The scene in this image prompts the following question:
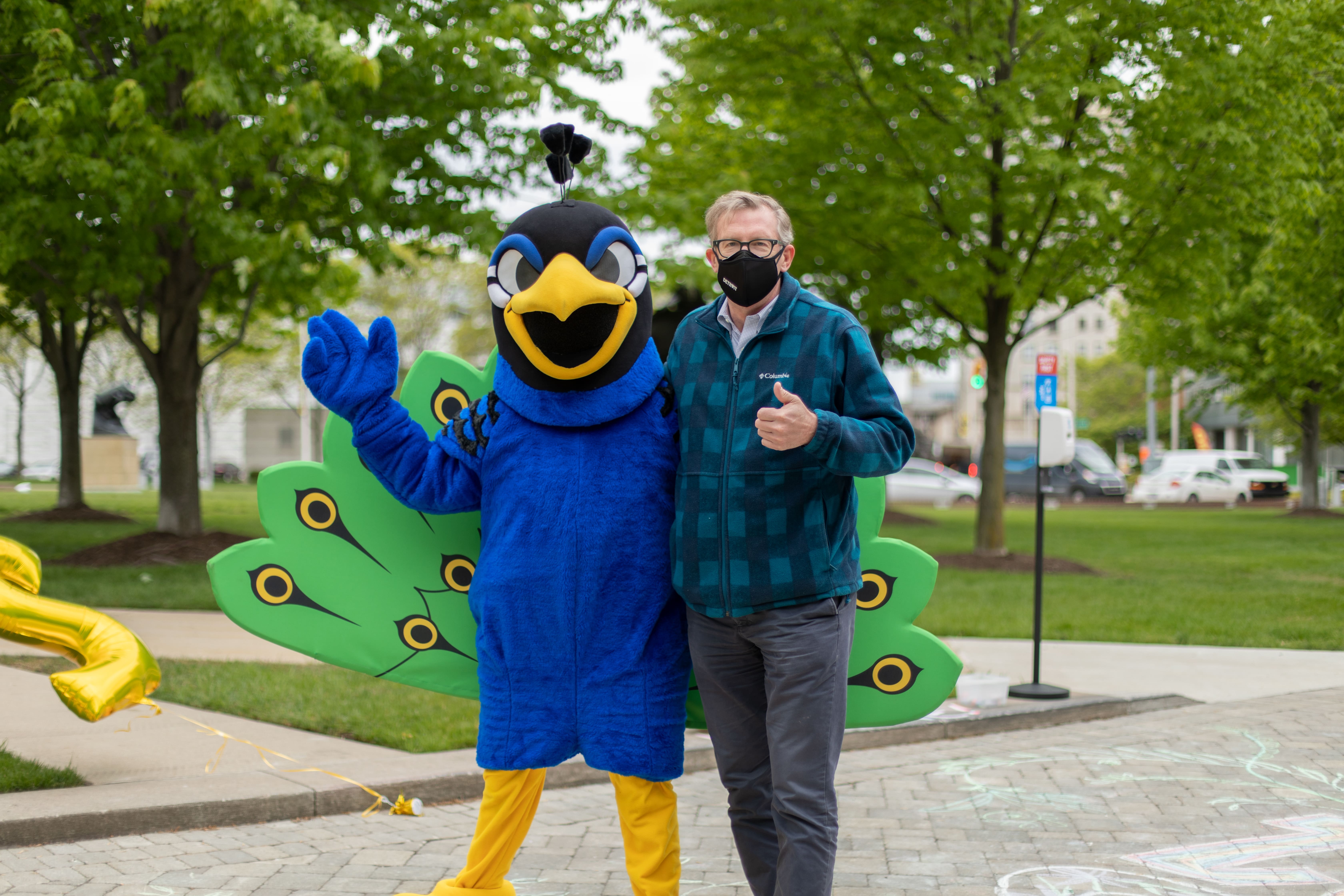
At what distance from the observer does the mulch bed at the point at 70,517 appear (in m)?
18.4

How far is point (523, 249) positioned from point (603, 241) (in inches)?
8.5

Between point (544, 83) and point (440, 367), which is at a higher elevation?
point (544, 83)

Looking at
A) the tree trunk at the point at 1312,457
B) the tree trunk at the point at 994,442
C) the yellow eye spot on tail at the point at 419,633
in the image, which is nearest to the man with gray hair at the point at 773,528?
the yellow eye spot on tail at the point at 419,633

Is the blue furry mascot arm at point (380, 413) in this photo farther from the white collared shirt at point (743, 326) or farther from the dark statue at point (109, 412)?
the dark statue at point (109, 412)

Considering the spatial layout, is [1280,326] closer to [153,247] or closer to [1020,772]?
[1020,772]

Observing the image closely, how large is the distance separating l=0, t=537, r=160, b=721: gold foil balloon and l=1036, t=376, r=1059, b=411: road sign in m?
5.56

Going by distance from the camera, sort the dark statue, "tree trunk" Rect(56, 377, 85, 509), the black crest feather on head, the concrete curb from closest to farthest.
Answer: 1. the black crest feather on head
2. the concrete curb
3. "tree trunk" Rect(56, 377, 85, 509)
4. the dark statue

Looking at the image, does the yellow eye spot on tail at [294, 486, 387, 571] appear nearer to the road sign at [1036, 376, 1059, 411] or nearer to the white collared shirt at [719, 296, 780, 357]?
the white collared shirt at [719, 296, 780, 357]

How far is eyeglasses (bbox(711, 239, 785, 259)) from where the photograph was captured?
9.91ft

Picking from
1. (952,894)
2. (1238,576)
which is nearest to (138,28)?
(952,894)

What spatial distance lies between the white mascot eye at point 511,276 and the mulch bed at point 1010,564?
11.2 meters

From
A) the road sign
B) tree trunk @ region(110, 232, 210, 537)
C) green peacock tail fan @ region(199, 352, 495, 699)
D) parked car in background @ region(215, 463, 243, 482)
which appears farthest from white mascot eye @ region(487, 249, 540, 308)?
parked car in background @ region(215, 463, 243, 482)

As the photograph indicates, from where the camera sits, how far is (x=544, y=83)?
12.1 m

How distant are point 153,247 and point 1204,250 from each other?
10667 millimetres
